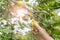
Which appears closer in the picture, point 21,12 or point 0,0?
point 21,12

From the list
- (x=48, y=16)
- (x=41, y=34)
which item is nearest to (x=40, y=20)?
(x=48, y=16)

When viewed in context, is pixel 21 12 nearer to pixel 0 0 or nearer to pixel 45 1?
pixel 0 0

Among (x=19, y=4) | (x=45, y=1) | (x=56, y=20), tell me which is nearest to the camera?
(x=56, y=20)

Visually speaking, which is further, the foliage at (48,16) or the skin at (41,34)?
the foliage at (48,16)

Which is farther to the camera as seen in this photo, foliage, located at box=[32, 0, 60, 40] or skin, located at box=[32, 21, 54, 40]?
foliage, located at box=[32, 0, 60, 40]

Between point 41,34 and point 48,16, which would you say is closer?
point 41,34

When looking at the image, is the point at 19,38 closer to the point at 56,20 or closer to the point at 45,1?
the point at 56,20

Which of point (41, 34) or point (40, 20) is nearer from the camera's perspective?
point (41, 34)

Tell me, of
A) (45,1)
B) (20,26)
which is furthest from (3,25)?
(45,1)

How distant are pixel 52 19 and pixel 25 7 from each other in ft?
0.59

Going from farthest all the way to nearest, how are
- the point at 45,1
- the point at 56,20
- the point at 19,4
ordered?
the point at 45,1 < the point at 19,4 < the point at 56,20

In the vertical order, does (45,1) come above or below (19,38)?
above

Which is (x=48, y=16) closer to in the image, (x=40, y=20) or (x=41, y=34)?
(x=40, y=20)

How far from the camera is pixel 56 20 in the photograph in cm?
105
